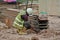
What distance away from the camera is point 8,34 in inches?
358

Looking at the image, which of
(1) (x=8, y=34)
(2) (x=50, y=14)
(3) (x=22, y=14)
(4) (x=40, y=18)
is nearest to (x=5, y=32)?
(1) (x=8, y=34)

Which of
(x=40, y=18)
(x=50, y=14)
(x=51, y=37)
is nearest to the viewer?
(x=51, y=37)

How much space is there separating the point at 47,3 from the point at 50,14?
73cm

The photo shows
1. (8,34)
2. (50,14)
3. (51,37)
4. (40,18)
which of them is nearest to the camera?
(51,37)

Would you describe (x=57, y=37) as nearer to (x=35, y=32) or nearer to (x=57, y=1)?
(x=35, y=32)

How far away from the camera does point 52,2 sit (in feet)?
48.5

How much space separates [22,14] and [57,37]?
1.68 meters

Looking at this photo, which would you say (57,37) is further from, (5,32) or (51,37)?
(5,32)

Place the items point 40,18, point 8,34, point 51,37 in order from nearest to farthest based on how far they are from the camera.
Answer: point 51,37, point 8,34, point 40,18

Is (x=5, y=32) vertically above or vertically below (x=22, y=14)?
below

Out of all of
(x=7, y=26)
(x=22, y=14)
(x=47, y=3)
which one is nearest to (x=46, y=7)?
(x=47, y=3)

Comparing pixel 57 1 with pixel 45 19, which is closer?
pixel 45 19

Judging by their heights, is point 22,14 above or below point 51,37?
above

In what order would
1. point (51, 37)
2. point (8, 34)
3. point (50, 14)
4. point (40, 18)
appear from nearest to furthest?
point (51, 37)
point (8, 34)
point (40, 18)
point (50, 14)
